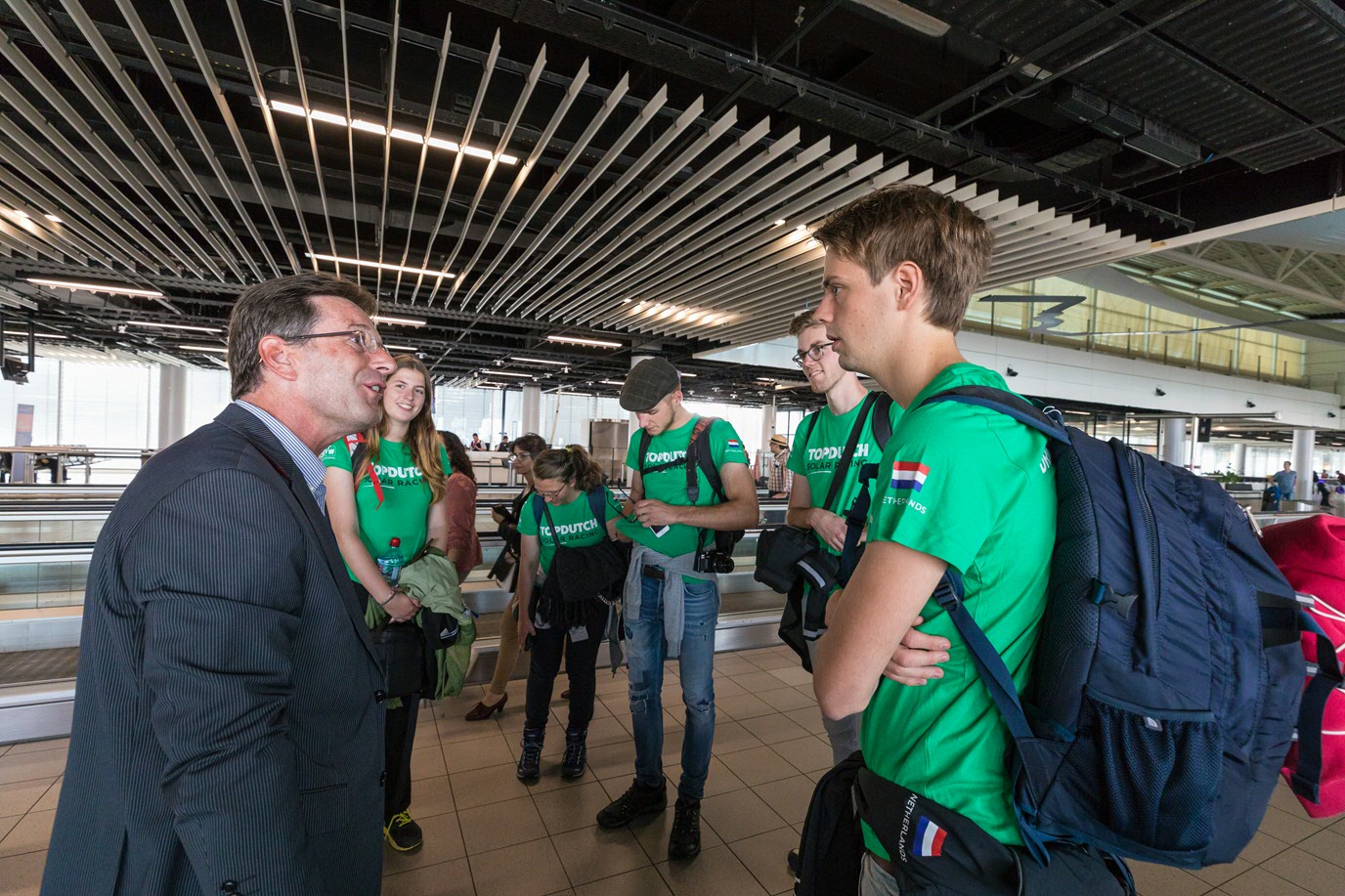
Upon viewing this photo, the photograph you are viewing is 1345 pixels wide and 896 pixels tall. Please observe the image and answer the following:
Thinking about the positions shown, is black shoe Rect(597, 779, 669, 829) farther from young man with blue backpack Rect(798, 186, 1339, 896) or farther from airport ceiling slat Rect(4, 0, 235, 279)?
airport ceiling slat Rect(4, 0, 235, 279)

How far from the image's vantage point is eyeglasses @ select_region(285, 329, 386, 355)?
1265 millimetres

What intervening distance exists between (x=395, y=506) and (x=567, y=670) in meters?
1.14

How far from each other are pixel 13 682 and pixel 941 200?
4.95 m

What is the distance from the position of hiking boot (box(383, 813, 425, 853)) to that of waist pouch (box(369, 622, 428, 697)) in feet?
1.93

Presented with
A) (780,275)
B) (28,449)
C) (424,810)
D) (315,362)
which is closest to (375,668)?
(315,362)

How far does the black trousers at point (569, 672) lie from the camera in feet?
9.66

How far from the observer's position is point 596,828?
8.62 ft

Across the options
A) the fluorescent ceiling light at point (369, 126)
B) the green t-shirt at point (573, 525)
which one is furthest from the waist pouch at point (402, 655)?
the fluorescent ceiling light at point (369, 126)

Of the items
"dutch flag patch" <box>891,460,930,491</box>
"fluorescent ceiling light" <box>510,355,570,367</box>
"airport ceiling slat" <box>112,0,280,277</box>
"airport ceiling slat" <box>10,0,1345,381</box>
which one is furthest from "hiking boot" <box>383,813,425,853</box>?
"fluorescent ceiling light" <box>510,355,570,367</box>

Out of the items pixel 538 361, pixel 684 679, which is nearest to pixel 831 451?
pixel 684 679

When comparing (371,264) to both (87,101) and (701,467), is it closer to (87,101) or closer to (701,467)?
(87,101)

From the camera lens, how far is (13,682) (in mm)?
3402

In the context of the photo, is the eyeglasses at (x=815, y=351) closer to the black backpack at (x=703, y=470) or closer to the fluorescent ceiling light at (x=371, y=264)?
the black backpack at (x=703, y=470)

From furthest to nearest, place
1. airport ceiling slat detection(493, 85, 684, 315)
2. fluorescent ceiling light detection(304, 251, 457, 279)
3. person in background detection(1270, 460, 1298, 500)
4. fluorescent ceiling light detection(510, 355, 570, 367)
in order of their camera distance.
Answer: person in background detection(1270, 460, 1298, 500)
fluorescent ceiling light detection(510, 355, 570, 367)
fluorescent ceiling light detection(304, 251, 457, 279)
airport ceiling slat detection(493, 85, 684, 315)
